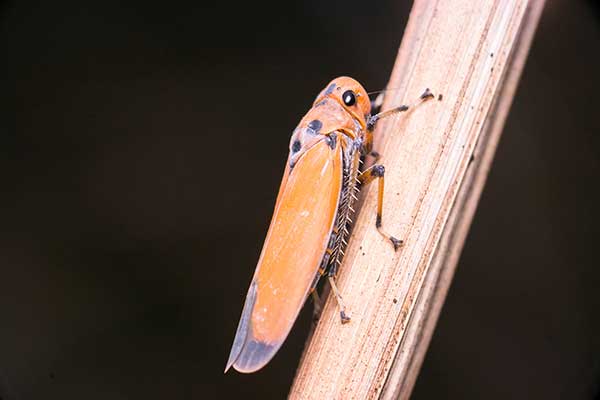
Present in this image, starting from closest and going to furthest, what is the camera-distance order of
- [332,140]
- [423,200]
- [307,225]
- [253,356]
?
[423,200] → [253,356] → [307,225] → [332,140]

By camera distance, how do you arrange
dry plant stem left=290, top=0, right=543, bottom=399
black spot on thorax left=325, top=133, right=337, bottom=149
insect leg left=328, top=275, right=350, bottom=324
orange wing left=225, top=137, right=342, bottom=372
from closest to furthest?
dry plant stem left=290, top=0, right=543, bottom=399, insect leg left=328, top=275, right=350, bottom=324, orange wing left=225, top=137, right=342, bottom=372, black spot on thorax left=325, top=133, right=337, bottom=149

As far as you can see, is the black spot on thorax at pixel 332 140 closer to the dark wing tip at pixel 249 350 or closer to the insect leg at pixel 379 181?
the insect leg at pixel 379 181

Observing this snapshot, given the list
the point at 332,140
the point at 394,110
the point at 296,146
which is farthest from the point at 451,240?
the point at 296,146

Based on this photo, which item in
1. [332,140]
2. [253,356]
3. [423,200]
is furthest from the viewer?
[332,140]

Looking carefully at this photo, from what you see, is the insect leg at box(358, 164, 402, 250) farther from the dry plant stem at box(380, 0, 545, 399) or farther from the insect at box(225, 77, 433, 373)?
the dry plant stem at box(380, 0, 545, 399)

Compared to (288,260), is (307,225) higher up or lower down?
higher up

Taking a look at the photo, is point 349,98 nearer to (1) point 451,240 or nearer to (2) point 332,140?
(2) point 332,140

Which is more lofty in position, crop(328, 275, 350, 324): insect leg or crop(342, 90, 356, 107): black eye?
crop(342, 90, 356, 107): black eye

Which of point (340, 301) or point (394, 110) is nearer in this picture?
point (340, 301)

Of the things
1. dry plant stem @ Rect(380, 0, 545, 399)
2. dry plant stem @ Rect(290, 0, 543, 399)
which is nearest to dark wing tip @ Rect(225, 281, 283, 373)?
dry plant stem @ Rect(290, 0, 543, 399)
